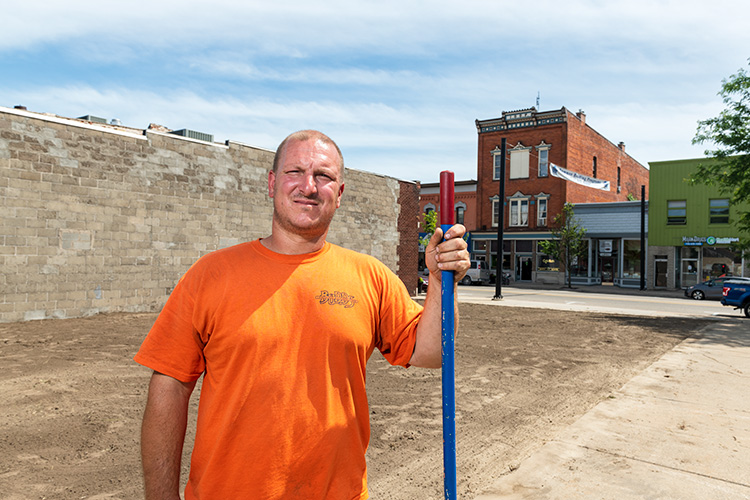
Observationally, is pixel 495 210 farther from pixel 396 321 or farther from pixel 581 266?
pixel 396 321

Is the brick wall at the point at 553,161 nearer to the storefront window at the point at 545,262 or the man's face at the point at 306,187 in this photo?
the storefront window at the point at 545,262

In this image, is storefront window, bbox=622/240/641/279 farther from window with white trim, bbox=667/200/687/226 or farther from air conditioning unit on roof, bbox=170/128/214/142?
air conditioning unit on roof, bbox=170/128/214/142

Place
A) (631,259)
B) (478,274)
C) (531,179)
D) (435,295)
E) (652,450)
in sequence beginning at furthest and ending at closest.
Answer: (531,179), (631,259), (478,274), (652,450), (435,295)

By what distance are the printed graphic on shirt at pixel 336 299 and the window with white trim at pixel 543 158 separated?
139 feet

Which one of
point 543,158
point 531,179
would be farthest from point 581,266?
point 543,158

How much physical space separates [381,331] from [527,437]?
13.6 ft

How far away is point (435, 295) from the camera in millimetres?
2354

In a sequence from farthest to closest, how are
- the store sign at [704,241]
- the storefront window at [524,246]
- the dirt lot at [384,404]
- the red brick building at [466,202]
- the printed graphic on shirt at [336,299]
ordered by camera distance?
1. the red brick building at [466,202]
2. the storefront window at [524,246]
3. the store sign at [704,241]
4. the dirt lot at [384,404]
5. the printed graphic on shirt at [336,299]

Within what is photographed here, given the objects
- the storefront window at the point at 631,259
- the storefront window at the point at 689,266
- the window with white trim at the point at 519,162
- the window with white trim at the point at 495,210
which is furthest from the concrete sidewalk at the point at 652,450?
the window with white trim at the point at 495,210

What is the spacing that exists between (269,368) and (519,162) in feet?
143

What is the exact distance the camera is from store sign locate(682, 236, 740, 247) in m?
34.8

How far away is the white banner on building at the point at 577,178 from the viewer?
39094 mm

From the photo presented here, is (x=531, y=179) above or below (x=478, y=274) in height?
above

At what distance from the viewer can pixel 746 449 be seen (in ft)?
17.9
